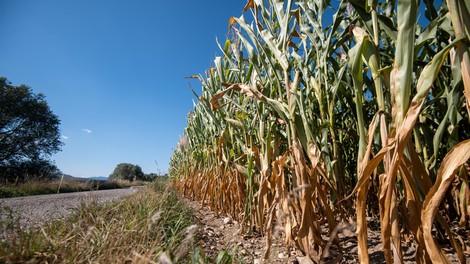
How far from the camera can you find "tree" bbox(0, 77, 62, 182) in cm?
1530

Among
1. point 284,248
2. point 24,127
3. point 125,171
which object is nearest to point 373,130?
point 284,248

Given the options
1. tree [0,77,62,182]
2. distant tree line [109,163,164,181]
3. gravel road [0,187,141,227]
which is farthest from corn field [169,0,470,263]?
distant tree line [109,163,164,181]

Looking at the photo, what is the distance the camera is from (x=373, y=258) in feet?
4.00

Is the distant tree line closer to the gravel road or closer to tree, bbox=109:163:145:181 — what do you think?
tree, bbox=109:163:145:181

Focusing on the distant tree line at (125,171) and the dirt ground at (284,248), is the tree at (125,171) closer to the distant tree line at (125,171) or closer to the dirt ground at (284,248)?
the distant tree line at (125,171)

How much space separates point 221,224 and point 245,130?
110cm

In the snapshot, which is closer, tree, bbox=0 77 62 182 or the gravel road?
the gravel road

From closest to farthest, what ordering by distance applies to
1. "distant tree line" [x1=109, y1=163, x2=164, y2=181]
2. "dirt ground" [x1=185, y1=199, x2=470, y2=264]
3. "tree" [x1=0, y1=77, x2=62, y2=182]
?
1. "dirt ground" [x1=185, y1=199, x2=470, y2=264]
2. "tree" [x1=0, y1=77, x2=62, y2=182]
3. "distant tree line" [x1=109, y1=163, x2=164, y2=181]

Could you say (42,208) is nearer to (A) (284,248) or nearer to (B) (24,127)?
(A) (284,248)

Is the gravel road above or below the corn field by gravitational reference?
below

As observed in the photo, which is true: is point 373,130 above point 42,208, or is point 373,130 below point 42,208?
above

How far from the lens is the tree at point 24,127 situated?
15.3 metres

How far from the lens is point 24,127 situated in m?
16.3

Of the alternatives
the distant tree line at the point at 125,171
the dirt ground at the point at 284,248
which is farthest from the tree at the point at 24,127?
the dirt ground at the point at 284,248
